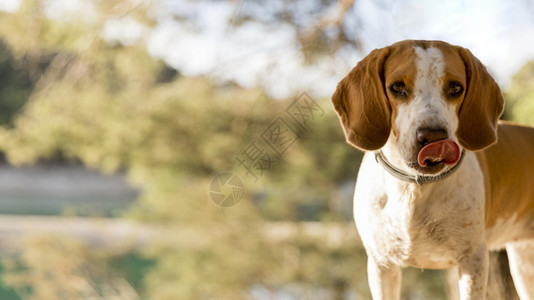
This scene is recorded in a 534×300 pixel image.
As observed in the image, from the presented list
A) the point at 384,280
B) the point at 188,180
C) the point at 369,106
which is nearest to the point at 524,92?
the point at 384,280

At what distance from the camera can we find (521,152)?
150cm

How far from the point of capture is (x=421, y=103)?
1.14 meters

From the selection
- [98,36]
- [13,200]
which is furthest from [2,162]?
[98,36]

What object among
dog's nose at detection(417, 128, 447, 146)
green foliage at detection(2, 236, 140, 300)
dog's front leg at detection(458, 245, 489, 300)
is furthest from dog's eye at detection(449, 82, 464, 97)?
green foliage at detection(2, 236, 140, 300)

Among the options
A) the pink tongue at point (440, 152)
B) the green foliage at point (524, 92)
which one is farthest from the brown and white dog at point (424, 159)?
the green foliage at point (524, 92)

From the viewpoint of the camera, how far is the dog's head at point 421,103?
111 cm

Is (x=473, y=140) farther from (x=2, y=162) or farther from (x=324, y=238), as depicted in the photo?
(x=2, y=162)

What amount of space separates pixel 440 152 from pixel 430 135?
35 millimetres

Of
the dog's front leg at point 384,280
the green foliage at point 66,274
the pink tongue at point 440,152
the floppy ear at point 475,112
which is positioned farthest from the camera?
the green foliage at point 66,274

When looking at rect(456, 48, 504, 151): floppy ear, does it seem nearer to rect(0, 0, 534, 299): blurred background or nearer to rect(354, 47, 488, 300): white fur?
rect(354, 47, 488, 300): white fur

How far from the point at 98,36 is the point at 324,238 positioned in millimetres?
4920

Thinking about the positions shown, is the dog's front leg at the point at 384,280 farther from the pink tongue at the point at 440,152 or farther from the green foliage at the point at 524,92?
the green foliage at the point at 524,92

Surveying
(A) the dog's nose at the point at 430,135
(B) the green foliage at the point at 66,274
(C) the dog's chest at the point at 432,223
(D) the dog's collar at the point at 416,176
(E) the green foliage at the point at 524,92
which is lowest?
(B) the green foliage at the point at 66,274

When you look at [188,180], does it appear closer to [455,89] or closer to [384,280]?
[384,280]
